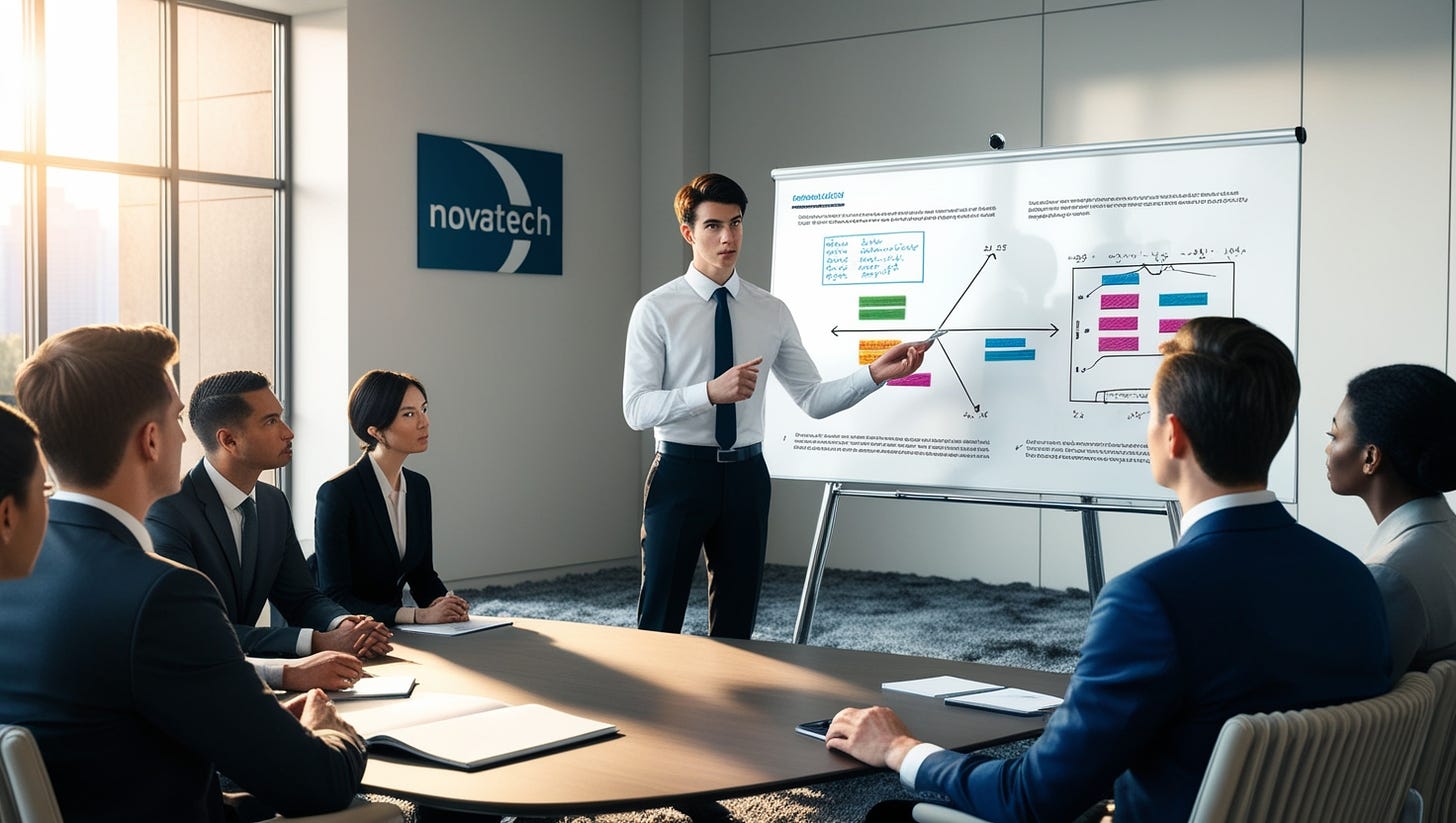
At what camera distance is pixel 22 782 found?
1.39 m

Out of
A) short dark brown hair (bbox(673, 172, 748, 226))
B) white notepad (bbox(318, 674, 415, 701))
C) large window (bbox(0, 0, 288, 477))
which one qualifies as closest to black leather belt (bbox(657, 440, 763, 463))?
short dark brown hair (bbox(673, 172, 748, 226))

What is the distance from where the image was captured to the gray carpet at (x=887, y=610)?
18.7 ft

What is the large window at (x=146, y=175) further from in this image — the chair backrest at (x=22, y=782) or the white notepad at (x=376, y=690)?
the chair backrest at (x=22, y=782)

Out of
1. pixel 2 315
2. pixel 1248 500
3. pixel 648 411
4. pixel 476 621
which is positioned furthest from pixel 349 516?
pixel 2 315

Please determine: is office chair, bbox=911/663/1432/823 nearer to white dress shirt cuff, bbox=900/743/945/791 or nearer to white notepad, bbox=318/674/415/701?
white dress shirt cuff, bbox=900/743/945/791

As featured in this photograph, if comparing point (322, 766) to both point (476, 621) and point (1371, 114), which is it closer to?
point (476, 621)

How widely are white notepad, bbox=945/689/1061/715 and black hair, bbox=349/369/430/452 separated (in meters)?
1.75

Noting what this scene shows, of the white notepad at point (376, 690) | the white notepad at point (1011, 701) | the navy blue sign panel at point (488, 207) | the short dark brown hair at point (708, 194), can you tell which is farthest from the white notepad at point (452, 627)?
the navy blue sign panel at point (488, 207)

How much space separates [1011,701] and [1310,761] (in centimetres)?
88

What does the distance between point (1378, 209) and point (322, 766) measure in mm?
5724

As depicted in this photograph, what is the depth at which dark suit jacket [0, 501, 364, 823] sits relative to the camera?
1.55 meters

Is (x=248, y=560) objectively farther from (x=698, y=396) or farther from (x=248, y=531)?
(x=698, y=396)

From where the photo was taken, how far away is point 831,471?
487 cm

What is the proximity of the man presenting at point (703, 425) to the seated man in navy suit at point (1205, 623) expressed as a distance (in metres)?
2.12
